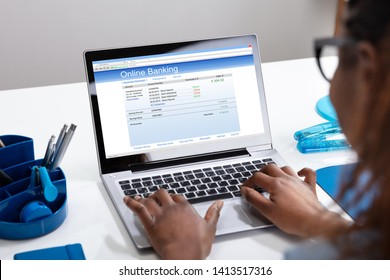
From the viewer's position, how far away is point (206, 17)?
3.04 metres

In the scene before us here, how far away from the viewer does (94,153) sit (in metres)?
1.35

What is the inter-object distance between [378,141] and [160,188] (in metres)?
0.59

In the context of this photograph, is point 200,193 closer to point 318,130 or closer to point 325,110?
point 318,130

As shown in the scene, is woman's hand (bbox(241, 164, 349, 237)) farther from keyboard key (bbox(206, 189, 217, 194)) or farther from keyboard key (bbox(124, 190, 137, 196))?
keyboard key (bbox(124, 190, 137, 196))

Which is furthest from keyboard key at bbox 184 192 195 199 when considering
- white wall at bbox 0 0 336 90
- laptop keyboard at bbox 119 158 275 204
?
white wall at bbox 0 0 336 90

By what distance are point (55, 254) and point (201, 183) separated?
32 cm

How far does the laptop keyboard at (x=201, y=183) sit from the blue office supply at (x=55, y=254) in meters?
0.19

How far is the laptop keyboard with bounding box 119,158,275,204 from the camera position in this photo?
1.15 meters

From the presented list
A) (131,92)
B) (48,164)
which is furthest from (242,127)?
(48,164)

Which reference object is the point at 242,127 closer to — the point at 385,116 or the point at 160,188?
the point at 160,188

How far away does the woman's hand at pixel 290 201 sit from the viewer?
1029mm

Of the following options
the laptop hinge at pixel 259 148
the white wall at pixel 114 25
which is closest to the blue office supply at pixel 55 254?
the laptop hinge at pixel 259 148

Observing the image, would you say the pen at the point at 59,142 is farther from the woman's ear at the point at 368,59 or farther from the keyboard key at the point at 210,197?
the woman's ear at the point at 368,59

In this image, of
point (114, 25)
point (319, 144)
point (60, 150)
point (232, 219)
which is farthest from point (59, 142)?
point (114, 25)
